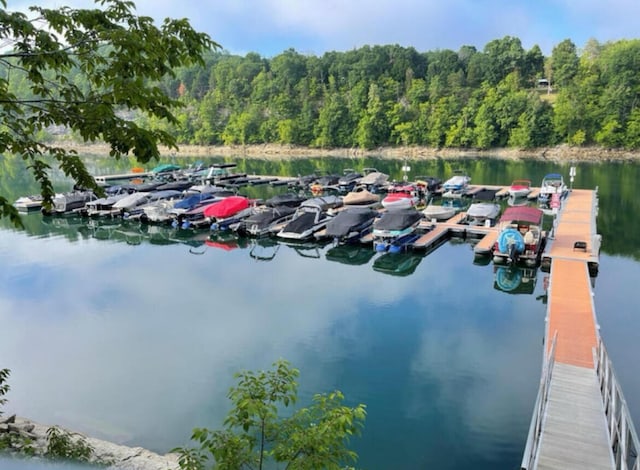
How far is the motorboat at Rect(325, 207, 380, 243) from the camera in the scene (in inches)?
953

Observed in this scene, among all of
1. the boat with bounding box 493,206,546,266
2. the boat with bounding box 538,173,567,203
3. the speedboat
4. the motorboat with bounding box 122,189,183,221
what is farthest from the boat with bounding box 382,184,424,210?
the motorboat with bounding box 122,189,183,221

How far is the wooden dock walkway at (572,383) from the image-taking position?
7.70 meters

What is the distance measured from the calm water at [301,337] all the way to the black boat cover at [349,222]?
111cm

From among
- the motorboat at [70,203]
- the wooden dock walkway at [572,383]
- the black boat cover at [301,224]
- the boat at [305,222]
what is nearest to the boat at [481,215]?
the wooden dock walkway at [572,383]

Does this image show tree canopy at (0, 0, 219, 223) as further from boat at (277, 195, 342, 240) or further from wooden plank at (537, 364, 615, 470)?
boat at (277, 195, 342, 240)

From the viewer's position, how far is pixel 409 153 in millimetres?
85188

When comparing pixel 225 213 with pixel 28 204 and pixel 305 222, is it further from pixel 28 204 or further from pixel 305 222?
pixel 28 204

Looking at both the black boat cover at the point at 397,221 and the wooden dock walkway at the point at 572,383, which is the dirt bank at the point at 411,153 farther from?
the wooden dock walkway at the point at 572,383

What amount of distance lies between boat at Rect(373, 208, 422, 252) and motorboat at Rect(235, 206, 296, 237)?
6495 millimetres

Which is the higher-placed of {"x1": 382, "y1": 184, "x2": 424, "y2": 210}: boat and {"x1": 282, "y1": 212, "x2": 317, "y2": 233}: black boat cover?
{"x1": 382, "y1": 184, "x2": 424, "y2": 210}: boat

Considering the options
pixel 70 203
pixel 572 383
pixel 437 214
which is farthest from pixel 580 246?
pixel 70 203

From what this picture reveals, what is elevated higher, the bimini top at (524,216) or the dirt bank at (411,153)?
the dirt bank at (411,153)

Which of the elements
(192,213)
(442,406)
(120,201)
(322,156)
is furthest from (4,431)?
(322,156)

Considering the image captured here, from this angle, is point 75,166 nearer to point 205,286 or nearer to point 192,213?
point 205,286
